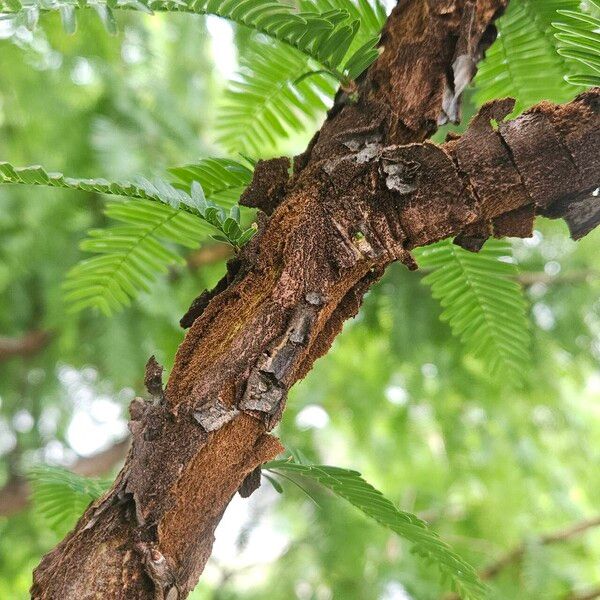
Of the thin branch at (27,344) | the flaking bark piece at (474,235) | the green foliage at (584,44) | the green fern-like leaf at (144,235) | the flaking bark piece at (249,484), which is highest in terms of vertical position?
the green foliage at (584,44)

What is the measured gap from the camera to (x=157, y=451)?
527mm

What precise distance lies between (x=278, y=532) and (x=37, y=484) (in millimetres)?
2595

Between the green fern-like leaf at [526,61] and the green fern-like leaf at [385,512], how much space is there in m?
0.44

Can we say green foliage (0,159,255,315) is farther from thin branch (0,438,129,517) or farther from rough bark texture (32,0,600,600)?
thin branch (0,438,129,517)

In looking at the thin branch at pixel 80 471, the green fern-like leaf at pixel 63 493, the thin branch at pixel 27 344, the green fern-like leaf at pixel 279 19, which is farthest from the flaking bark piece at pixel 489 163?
the thin branch at pixel 80 471

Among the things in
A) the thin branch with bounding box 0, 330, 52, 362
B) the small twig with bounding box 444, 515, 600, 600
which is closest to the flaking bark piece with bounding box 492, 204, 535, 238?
the small twig with bounding box 444, 515, 600, 600

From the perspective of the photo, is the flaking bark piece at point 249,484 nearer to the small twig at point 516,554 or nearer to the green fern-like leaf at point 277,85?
the green fern-like leaf at point 277,85

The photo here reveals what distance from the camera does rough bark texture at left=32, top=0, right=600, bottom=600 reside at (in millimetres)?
521

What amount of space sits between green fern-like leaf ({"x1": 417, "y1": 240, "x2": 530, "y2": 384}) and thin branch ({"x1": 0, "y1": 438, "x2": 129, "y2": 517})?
135 centimetres

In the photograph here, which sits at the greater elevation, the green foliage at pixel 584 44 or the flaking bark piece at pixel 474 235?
the green foliage at pixel 584 44

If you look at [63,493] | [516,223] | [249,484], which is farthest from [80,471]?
[516,223]

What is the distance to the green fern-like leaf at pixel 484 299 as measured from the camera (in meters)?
0.80

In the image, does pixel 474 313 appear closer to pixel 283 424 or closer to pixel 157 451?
pixel 157 451

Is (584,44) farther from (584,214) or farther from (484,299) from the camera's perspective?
(484,299)
